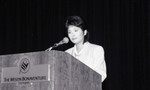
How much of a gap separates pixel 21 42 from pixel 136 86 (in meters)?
2.11

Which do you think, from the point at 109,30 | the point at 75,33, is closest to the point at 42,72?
the point at 75,33

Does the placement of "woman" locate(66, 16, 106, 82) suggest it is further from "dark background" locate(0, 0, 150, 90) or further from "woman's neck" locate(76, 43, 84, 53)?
"dark background" locate(0, 0, 150, 90)

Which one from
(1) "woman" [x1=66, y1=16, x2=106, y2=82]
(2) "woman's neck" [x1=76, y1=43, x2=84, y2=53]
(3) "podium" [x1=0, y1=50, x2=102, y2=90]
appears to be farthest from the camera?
(2) "woman's neck" [x1=76, y1=43, x2=84, y2=53]

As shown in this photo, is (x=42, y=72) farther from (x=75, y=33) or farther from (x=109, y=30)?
(x=109, y=30)

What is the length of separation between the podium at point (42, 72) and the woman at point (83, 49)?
43cm

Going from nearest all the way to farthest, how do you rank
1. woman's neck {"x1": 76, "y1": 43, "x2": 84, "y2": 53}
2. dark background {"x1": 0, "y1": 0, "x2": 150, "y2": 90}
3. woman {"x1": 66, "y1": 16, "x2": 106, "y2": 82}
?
woman {"x1": 66, "y1": 16, "x2": 106, "y2": 82}
woman's neck {"x1": 76, "y1": 43, "x2": 84, "y2": 53}
dark background {"x1": 0, "y1": 0, "x2": 150, "y2": 90}

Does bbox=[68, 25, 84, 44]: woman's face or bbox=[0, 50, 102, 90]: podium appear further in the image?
bbox=[68, 25, 84, 44]: woman's face

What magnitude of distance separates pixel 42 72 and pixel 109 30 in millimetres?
2119

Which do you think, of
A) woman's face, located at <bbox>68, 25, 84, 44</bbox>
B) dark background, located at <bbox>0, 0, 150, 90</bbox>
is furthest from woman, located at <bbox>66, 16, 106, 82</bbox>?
dark background, located at <bbox>0, 0, 150, 90</bbox>

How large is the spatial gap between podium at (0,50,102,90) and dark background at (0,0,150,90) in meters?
1.63

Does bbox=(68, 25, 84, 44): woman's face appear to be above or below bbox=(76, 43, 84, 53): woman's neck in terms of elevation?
above

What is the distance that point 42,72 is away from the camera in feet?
5.82

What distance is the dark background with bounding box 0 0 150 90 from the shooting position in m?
3.51

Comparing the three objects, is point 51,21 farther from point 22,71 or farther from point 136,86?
point 22,71
